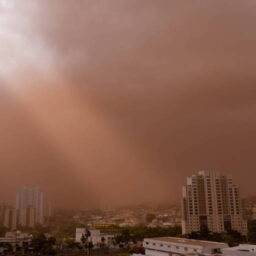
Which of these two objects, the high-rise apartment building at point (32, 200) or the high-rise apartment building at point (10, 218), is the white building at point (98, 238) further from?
the high-rise apartment building at point (32, 200)

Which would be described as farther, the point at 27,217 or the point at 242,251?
the point at 27,217

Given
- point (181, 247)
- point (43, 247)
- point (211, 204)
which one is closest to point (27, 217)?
point (43, 247)

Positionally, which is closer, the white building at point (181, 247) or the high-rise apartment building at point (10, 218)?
the white building at point (181, 247)

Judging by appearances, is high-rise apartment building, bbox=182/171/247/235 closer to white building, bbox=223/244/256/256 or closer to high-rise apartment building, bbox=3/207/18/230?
white building, bbox=223/244/256/256

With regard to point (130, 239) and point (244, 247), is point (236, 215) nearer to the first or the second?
point (130, 239)

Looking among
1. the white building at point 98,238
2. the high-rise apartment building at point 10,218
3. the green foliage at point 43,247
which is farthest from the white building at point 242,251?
the high-rise apartment building at point 10,218

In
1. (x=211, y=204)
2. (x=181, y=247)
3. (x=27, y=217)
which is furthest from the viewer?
(x=27, y=217)

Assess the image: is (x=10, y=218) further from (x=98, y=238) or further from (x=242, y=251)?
(x=242, y=251)
